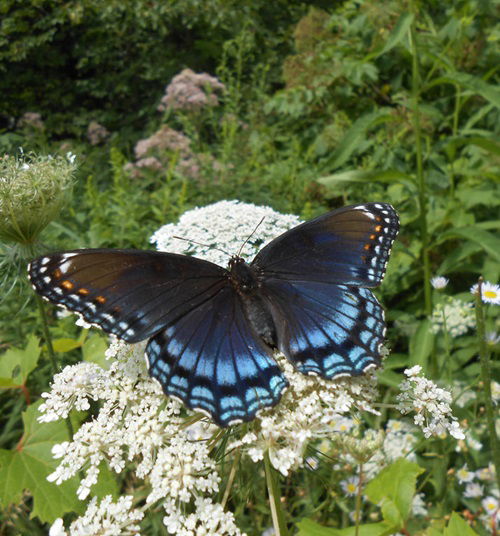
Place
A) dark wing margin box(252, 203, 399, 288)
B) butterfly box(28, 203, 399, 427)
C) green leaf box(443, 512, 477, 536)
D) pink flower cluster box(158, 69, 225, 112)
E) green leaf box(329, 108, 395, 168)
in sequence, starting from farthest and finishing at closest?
pink flower cluster box(158, 69, 225, 112) < green leaf box(329, 108, 395, 168) < dark wing margin box(252, 203, 399, 288) < butterfly box(28, 203, 399, 427) < green leaf box(443, 512, 477, 536)

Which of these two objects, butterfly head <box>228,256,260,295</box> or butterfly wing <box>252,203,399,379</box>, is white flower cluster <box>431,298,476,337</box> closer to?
butterfly wing <box>252,203,399,379</box>

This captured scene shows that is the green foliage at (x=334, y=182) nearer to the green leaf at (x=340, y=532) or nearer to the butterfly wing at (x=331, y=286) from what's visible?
the green leaf at (x=340, y=532)

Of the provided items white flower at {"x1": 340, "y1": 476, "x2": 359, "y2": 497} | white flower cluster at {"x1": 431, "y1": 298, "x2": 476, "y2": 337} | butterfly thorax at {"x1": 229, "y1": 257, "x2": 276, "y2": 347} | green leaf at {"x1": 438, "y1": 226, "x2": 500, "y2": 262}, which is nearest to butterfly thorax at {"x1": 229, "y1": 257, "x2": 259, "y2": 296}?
butterfly thorax at {"x1": 229, "y1": 257, "x2": 276, "y2": 347}

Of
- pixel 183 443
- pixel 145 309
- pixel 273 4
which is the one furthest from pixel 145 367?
pixel 273 4

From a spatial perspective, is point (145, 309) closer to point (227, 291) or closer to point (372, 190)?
point (227, 291)

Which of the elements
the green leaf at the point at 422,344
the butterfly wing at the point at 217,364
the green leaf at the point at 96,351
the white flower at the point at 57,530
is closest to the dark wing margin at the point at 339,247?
the butterfly wing at the point at 217,364

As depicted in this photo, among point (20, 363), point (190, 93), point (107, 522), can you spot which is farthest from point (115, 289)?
point (190, 93)

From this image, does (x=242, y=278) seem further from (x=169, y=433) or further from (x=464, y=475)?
(x=464, y=475)
